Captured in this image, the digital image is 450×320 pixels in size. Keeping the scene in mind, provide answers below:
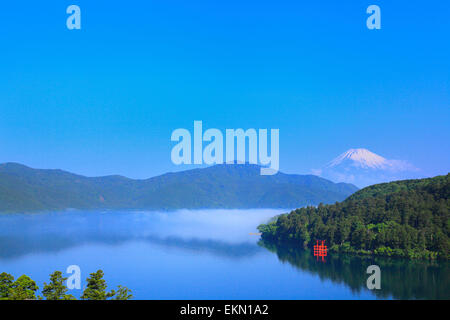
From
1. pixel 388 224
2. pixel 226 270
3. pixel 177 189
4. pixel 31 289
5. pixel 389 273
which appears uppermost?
pixel 177 189

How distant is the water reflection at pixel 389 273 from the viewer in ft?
73.2

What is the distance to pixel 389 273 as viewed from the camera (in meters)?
26.9

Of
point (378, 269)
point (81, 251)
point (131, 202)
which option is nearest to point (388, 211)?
point (378, 269)

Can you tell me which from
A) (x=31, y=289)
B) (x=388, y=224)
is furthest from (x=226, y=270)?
(x=31, y=289)

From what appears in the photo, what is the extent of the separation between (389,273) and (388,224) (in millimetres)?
8818

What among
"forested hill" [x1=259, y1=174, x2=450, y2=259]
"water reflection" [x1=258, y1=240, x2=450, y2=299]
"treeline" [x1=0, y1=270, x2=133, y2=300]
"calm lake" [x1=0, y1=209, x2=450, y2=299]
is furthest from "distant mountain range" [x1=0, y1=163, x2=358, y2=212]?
"treeline" [x1=0, y1=270, x2=133, y2=300]

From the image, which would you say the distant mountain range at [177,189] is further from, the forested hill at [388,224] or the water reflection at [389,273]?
the water reflection at [389,273]

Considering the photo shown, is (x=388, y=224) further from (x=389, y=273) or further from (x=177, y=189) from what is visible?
(x=177, y=189)

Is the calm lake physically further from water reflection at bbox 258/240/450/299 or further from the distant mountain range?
the distant mountain range

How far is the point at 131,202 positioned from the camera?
165000 millimetres

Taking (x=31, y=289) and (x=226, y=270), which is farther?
→ (x=226, y=270)

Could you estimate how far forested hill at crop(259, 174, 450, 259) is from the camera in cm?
3191
